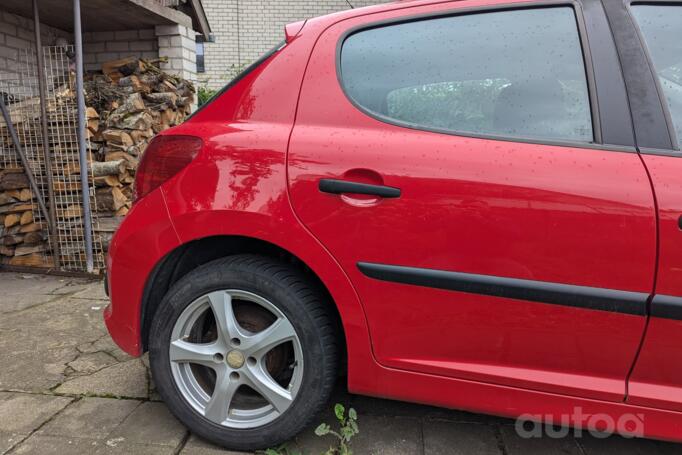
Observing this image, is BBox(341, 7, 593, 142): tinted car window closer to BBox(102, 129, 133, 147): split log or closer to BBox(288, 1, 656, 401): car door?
BBox(288, 1, 656, 401): car door

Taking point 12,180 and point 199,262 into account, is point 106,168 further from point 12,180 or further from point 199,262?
point 199,262

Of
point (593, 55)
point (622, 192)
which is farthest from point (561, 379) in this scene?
point (593, 55)

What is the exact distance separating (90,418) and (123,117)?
349 centimetres

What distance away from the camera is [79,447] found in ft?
6.27

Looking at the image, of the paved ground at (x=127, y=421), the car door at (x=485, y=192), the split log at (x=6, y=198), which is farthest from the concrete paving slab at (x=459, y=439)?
the split log at (x=6, y=198)

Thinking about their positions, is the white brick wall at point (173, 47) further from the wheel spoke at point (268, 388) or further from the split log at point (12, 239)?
the wheel spoke at point (268, 388)

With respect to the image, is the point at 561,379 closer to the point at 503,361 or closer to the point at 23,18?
the point at 503,361

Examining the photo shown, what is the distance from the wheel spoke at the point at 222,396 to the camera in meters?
1.86

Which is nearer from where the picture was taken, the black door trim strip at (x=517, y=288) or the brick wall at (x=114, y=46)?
the black door trim strip at (x=517, y=288)

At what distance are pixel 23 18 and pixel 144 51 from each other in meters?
1.29

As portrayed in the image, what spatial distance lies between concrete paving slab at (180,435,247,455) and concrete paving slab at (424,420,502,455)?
75 centimetres

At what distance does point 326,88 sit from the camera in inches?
70.0

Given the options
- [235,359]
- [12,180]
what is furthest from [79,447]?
[12,180]

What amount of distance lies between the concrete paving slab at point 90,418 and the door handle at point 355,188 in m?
1.38
